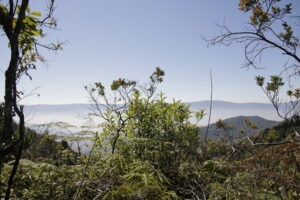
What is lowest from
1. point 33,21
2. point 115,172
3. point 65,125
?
point 115,172

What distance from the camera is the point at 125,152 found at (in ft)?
8.21

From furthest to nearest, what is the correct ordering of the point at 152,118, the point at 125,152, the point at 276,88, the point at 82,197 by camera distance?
the point at 276,88 < the point at 152,118 < the point at 125,152 < the point at 82,197

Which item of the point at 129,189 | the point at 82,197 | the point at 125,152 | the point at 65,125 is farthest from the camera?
the point at 125,152

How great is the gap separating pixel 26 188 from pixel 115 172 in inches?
28.0

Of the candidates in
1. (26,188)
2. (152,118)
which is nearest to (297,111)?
(152,118)

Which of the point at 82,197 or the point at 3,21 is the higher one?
the point at 3,21

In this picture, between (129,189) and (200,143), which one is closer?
(129,189)

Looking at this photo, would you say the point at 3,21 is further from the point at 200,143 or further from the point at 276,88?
the point at 276,88

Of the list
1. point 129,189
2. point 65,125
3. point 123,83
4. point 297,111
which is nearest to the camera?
point 129,189

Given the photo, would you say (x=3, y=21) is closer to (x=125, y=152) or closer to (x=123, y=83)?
(x=125, y=152)

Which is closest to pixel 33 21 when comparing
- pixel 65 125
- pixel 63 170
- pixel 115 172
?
pixel 65 125

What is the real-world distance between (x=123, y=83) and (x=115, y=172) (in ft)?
19.3

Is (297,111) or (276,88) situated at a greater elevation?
(276,88)

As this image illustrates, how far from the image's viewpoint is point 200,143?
352 centimetres
